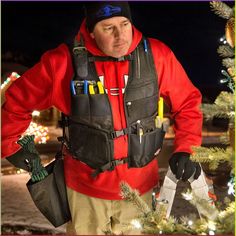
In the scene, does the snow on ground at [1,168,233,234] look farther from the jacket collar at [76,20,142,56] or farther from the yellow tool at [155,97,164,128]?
the jacket collar at [76,20,142,56]

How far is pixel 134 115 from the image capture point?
2768 millimetres

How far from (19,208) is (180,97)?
3.28 m

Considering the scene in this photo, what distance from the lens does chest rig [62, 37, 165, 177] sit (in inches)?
105

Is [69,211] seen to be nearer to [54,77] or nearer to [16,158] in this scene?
[16,158]

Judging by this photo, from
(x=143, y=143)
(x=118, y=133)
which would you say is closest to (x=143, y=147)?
(x=143, y=143)

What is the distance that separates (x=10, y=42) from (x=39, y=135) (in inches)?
386

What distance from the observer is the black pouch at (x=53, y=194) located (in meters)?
3.00

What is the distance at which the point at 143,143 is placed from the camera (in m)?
2.83

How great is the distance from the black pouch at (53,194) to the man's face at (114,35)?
920mm

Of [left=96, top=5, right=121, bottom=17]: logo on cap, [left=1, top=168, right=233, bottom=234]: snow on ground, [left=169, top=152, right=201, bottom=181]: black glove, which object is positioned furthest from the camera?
[left=1, top=168, right=233, bottom=234]: snow on ground

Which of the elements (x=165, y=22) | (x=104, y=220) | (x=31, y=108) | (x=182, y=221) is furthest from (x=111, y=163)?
(x=165, y=22)

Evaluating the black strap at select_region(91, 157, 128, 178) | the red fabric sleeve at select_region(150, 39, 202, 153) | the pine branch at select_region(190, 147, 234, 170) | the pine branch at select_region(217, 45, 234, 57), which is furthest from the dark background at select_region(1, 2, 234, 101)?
the pine branch at select_region(190, 147, 234, 170)

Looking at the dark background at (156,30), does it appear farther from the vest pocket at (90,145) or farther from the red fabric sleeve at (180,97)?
the vest pocket at (90,145)

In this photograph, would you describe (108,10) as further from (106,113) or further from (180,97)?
(180,97)
